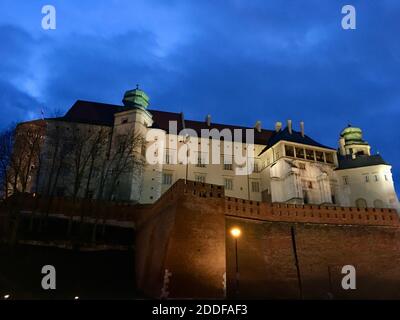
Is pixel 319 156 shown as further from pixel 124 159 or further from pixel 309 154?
pixel 124 159

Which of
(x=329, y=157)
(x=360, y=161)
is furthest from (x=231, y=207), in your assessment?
(x=360, y=161)

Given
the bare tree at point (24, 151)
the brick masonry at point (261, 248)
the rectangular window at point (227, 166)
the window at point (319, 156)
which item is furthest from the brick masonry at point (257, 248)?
the rectangular window at point (227, 166)

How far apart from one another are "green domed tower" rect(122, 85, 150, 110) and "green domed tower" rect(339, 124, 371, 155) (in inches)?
1207

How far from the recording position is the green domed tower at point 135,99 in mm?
49062

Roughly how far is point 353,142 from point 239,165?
19.8 m

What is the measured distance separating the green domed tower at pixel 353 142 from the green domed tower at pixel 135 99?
101 ft

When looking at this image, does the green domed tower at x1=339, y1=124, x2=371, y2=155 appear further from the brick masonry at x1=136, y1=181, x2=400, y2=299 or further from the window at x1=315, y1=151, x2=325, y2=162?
the brick masonry at x1=136, y1=181, x2=400, y2=299

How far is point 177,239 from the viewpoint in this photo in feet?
82.7

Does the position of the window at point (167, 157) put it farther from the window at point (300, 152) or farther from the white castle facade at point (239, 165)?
the window at point (300, 152)

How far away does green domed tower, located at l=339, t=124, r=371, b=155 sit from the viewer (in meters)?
59.6

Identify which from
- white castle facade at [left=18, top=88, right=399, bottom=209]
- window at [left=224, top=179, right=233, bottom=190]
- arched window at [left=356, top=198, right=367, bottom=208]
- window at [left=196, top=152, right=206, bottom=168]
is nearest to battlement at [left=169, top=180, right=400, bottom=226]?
white castle facade at [left=18, top=88, right=399, bottom=209]

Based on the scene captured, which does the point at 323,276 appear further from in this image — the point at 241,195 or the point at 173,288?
the point at 241,195

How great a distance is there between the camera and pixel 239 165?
52.8 m
